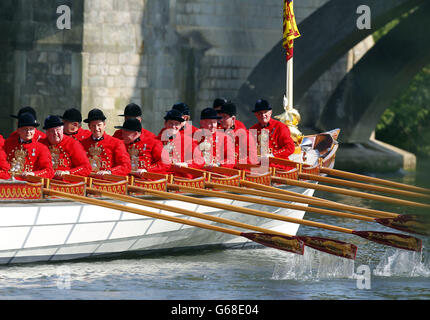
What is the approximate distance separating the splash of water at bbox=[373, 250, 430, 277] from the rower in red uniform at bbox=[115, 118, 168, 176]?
3269 millimetres

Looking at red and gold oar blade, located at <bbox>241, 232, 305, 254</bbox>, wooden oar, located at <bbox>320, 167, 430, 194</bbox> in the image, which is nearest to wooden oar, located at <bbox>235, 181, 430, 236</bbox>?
red and gold oar blade, located at <bbox>241, 232, 305, 254</bbox>

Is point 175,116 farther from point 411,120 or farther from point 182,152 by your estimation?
point 411,120

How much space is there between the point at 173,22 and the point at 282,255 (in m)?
10.8

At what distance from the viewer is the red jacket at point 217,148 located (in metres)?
15.0

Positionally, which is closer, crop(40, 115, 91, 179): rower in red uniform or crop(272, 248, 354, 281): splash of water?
crop(272, 248, 354, 281): splash of water

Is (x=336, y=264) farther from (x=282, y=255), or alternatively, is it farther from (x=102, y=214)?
(x=102, y=214)

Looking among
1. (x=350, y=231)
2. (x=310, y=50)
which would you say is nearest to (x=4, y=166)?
(x=350, y=231)

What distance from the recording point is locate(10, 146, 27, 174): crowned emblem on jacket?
13.5 m

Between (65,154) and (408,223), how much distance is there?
4.46 meters

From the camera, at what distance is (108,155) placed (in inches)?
552

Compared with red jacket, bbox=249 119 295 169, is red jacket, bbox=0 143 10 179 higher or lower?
lower

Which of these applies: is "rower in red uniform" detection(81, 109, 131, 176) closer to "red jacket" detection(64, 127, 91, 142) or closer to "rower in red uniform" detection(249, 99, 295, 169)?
"red jacket" detection(64, 127, 91, 142)
